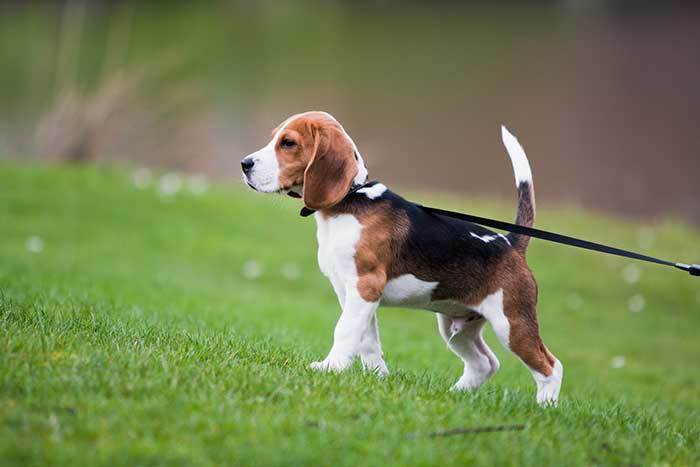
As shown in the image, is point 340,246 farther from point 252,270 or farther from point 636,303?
point 636,303

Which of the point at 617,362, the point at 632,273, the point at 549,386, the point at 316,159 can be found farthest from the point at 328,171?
the point at 632,273

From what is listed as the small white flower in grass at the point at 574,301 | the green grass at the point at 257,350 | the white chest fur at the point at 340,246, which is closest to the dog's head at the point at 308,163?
the white chest fur at the point at 340,246

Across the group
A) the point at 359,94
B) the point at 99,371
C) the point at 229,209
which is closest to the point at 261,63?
the point at 359,94

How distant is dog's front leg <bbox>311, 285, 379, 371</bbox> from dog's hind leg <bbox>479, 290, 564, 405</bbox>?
0.76 m

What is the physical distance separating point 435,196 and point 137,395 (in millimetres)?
12380

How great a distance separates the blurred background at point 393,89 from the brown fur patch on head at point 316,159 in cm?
1079

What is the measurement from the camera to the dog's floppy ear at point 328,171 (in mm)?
4914

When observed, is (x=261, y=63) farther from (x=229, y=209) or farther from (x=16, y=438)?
(x=16, y=438)

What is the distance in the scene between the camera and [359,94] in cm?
2409

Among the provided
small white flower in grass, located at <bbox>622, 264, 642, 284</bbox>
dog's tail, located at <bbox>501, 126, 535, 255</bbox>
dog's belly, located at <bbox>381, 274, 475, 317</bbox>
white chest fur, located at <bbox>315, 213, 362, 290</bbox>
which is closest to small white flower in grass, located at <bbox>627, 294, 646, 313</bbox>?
small white flower in grass, located at <bbox>622, 264, 642, 284</bbox>

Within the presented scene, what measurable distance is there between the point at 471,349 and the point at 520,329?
556mm

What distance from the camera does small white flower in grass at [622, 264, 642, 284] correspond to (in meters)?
12.9

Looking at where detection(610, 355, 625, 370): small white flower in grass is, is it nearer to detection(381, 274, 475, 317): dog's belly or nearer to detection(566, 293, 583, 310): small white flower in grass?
detection(566, 293, 583, 310): small white flower in grass

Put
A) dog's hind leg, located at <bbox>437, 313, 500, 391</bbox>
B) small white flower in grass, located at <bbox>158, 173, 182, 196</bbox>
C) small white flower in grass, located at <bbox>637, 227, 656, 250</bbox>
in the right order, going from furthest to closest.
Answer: small white flower in grass, located at <bbox>158, 173, 182, 196</bbox> < small white flower in grass, located at <bbox>637, 227, 656, 250</bbox> < dog's hind leg, located at <bbox>437, 313, 500, 391</bbox>
